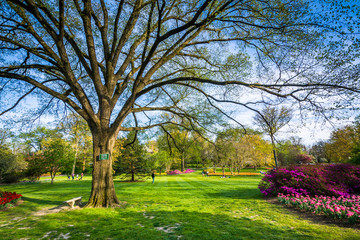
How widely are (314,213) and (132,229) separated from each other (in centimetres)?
623

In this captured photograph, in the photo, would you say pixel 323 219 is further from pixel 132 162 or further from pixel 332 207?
pixel 132 162

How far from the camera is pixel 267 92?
6.87 meters

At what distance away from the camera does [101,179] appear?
6.51 meters

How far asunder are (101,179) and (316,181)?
10.0 meters

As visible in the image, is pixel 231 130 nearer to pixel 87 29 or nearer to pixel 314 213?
pixel 314 213

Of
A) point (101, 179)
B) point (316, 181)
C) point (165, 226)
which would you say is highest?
point (101, 179)

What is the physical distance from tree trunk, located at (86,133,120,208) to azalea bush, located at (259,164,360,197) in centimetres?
812

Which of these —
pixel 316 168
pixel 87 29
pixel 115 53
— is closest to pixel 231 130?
pixel 316 168

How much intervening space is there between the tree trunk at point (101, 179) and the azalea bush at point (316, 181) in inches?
320

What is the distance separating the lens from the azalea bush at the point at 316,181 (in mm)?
8375

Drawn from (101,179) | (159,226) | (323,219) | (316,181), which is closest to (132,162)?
(101,179)

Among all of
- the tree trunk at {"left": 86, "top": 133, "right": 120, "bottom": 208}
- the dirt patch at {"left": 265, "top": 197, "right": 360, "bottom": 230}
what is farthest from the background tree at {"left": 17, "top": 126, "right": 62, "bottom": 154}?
the dirt patch at {"left": 265, "top": 197, "right": 360, "bottom": 230}

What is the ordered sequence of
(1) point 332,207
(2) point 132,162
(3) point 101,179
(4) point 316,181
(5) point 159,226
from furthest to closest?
(2) point 132,162 < (4) point 316,181 < (3) point 101,179 < (1) point 332,207 < (5) point 159,226

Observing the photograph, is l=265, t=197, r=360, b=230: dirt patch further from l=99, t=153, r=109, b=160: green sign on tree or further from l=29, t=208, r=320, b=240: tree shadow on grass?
l=99, t=153, r=109, b=160: green sign on tree
